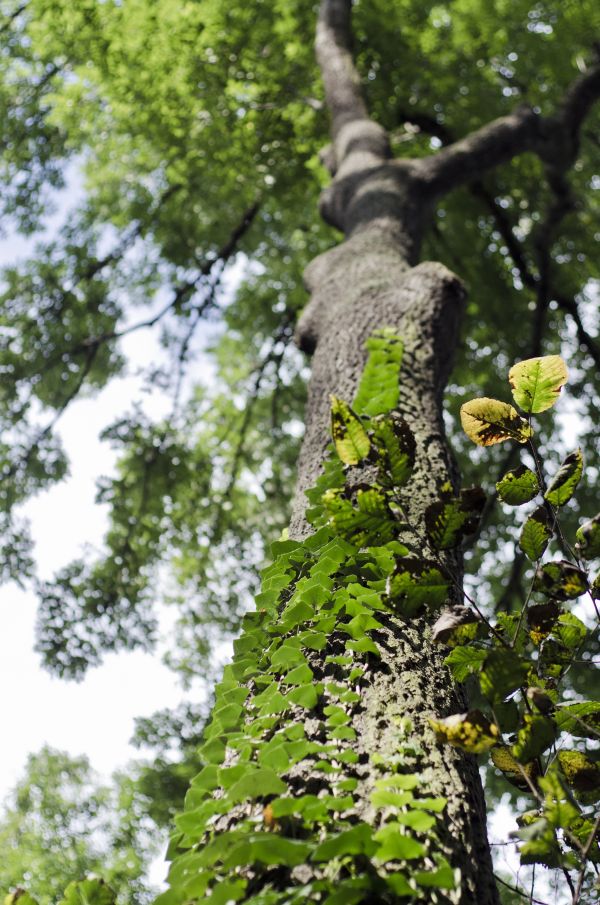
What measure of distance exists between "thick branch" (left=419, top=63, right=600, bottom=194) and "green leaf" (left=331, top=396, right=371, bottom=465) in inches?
132

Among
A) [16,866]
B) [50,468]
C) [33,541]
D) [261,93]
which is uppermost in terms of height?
[261,93]

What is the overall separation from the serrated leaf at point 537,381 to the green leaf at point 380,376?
0.84 m

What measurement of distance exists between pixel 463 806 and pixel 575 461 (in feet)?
2.22

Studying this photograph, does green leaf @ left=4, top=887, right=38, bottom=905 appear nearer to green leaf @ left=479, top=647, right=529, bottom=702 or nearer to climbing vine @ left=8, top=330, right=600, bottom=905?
climbing vine @ left=8, top=330, right=600, bottom=905

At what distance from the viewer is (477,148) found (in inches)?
177

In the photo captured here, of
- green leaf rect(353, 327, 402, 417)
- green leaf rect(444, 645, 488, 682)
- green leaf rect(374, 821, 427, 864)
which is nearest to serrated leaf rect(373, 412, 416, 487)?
green leaf rect(444, 645, 488, 682)

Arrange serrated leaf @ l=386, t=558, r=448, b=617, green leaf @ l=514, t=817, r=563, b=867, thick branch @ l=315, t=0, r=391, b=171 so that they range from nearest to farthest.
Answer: green leaf @ l=514, t=817, r=563, b=867 → serrated leaf @ l=386, t=558, r=448, b=617 → thick branch @ l=315, t=0, r=391, b=171

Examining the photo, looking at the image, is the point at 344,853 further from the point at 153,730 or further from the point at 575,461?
the point at 153,730

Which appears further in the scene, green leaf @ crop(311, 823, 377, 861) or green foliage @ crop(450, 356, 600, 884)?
green foliage @ crop(450, 356, 600, 884)

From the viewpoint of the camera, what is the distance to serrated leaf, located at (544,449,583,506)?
1.24 metres

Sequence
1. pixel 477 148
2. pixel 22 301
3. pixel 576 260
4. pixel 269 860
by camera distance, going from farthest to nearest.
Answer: pixel 576 260
pixel 22 301
pixel 477 148
pixel 269 860

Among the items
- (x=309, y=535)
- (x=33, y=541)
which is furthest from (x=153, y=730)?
(x=309, y=535)

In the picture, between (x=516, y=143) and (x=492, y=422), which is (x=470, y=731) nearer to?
(x=492, y=422)

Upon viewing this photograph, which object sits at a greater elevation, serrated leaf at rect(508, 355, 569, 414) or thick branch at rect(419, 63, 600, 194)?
thick branch at rect(419, 63, 600, 194)
